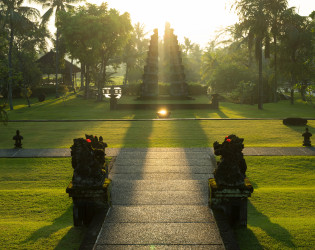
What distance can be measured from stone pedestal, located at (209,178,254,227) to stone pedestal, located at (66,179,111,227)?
2313mm

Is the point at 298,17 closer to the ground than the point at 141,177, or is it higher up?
higher up

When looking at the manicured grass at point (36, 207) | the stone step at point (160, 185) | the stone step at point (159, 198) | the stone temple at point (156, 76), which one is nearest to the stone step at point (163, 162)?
the manicured grass at point (36, 207)

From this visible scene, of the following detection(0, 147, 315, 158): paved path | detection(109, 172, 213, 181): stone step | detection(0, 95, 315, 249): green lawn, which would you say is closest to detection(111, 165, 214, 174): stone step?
detection(109, 172, 213, 181): stone step

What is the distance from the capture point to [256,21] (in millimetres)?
35062

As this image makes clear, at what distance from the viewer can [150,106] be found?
3716 centimetres

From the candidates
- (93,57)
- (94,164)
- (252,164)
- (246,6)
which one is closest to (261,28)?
(246,6)

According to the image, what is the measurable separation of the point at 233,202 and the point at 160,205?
1.64m

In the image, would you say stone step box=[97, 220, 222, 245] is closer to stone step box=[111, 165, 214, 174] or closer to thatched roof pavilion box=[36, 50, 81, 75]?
stone step box=[111, 165, 214, 174]

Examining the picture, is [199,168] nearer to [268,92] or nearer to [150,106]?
[150,106]

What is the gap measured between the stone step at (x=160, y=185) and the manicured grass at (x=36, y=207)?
1584mm

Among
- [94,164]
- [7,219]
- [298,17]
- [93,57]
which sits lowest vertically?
[7,219]

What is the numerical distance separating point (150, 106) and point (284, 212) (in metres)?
29.5

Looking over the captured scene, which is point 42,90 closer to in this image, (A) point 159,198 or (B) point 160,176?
(B) point 160,176

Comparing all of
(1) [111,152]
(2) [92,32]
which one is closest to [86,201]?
(1) [111,152]
